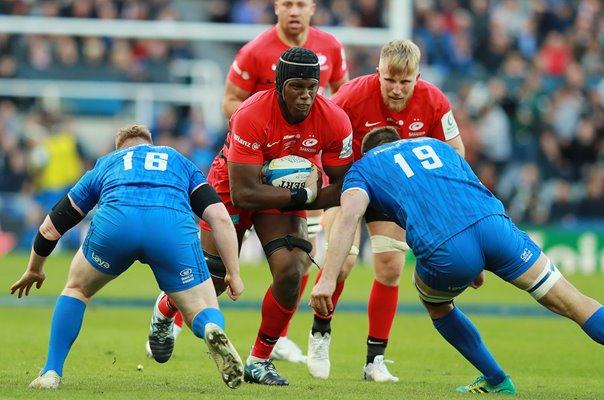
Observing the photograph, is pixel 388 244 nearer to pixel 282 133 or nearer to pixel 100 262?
pixel 282 133

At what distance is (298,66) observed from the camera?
805 centimetres

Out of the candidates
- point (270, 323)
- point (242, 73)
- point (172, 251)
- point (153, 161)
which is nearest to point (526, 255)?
point (270, 323)

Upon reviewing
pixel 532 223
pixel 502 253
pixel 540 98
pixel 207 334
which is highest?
pixel 502 253

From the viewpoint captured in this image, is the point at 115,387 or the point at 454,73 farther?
the point at 454,73

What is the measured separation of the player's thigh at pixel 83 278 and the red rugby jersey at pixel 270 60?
326cm

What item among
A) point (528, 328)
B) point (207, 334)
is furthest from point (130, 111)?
point (207, 334)

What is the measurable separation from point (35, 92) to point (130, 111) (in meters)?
1.91

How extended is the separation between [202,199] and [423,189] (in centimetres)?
147

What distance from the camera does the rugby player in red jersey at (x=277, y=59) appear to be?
33.4 feet

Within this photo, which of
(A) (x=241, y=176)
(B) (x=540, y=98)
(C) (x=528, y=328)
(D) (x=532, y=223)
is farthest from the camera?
(B) (x=540, y=98)

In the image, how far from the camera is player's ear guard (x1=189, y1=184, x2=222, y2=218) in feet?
25.3

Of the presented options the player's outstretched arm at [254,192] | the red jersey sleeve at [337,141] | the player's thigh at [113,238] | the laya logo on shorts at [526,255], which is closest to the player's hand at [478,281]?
the laya logo on shorts at [526,255]

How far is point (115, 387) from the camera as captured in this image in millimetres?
7684

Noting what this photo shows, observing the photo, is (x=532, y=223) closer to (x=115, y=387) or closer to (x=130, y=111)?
(x=130, y=111)
